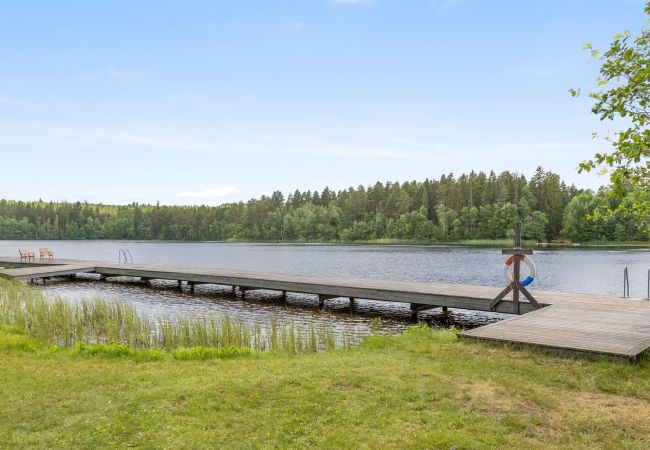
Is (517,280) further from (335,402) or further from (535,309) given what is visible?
(335,402)

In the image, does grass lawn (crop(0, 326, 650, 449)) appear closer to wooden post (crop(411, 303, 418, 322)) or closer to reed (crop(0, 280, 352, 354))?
reed (crop(0, 280, 352, 354))

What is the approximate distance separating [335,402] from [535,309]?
27.9 ft

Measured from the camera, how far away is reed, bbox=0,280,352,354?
33.3 feet

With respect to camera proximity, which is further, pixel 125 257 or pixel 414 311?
pixel 125 257

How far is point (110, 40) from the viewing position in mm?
25750

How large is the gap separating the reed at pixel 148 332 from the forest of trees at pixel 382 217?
143 ft

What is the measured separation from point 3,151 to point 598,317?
5490 centimetres

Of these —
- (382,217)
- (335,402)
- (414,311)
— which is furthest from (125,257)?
(382,217)

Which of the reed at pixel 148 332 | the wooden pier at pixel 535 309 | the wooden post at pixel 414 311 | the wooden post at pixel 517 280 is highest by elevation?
the wooden post at pixel 517 280

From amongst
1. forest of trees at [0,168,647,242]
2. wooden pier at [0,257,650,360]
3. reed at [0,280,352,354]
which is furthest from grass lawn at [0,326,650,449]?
forest of trees at [0,168,647,242]

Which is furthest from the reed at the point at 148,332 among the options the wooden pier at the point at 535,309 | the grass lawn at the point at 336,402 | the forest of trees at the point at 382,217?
the forest of trees at the point at 382,217

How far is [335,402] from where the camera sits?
5043mm

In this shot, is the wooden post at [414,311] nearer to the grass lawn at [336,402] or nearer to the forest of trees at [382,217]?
the grass lawn at [336,402]

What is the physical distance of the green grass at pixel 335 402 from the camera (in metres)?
4.22
